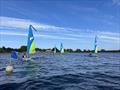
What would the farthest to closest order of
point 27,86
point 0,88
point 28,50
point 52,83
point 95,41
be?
point 95,41, point 28,50, point 52,83, point 27,86, point 0,88

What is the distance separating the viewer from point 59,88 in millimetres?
23547

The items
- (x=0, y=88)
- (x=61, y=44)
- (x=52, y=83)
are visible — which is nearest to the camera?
(x=0, y=88)

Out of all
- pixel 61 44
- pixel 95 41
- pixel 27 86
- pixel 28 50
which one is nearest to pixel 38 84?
pixel 27 86

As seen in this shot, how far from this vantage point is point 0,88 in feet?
75.0

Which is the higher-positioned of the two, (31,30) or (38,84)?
(31,30)

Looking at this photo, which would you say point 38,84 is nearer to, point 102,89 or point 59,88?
point 59,88

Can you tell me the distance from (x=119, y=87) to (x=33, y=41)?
36143 millimetres

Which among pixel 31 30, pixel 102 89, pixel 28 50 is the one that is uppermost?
pixel 31 30

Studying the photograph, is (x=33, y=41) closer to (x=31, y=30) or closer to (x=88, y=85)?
(x=31, y=30)

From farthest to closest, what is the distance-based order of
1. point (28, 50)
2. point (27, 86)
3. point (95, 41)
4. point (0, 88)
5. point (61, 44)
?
point (61, 44), point (95, 41), point (28, 50), point (27, 86), point (0, 88)

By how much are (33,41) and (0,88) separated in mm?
34995

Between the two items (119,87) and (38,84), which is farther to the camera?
(38,84)

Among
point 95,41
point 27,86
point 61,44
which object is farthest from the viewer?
point 61,44

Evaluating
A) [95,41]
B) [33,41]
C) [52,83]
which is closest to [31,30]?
[33,41]
